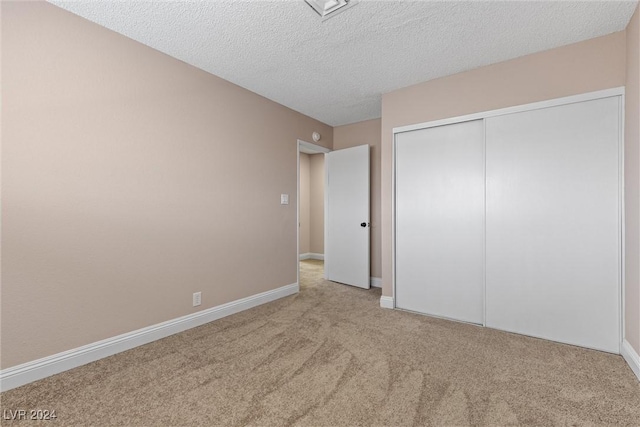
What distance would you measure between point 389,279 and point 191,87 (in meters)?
2.98

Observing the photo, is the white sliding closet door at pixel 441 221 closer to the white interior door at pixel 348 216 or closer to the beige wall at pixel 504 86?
the beige wall at pixel 504 86

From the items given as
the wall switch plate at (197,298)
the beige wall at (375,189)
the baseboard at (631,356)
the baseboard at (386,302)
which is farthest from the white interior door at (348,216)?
the baseboard at (631,356)

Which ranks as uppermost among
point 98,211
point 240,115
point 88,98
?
point 240,115

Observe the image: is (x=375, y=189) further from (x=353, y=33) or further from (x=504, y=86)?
(x=353, y=33)

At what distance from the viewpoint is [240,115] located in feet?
10.9

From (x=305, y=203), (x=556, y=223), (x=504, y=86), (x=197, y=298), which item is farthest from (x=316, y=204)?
(x=556, y=223)

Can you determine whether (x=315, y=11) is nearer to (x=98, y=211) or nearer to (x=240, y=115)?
(x=240, y=115)

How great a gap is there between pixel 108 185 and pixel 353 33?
7.58 feet

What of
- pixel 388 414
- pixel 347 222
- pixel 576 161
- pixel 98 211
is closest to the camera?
pixel 388 414

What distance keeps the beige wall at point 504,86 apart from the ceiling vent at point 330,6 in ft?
4.98

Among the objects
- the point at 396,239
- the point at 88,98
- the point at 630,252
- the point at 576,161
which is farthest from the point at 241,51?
the point at 630,252

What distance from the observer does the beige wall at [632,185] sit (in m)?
2.00

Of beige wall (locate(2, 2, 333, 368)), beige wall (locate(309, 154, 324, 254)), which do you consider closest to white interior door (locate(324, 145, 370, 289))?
beige wall (locate(2, 2, 333, 368))

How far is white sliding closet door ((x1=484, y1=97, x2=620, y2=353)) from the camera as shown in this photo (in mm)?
2318
